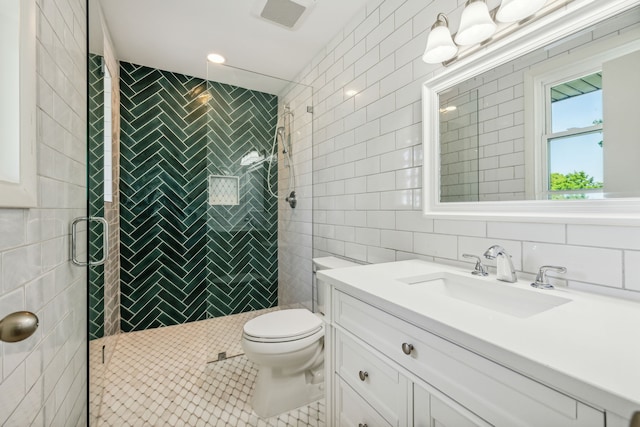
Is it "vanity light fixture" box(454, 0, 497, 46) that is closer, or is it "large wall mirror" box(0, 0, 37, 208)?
"large wall mirror" box(0, 0, 37, 208)

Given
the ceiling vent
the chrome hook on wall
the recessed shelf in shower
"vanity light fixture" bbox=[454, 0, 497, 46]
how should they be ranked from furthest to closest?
the recessed shelf in shower
the ceiling vent
"vanity light fixture" bbox=[454, 0, 497, 46]
the chrome hook on wall

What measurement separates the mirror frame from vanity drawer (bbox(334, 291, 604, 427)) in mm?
634

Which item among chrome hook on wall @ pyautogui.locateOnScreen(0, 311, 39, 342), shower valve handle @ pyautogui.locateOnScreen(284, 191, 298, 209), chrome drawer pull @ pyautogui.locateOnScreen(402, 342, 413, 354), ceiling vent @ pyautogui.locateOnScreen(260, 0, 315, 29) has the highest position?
ceiling vent @ pyautogui.locateOnScreen(260, 0, 315, 29)

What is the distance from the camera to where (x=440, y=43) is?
1.24 m

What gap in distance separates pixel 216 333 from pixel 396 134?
7.32 ft

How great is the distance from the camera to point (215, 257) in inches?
91.0

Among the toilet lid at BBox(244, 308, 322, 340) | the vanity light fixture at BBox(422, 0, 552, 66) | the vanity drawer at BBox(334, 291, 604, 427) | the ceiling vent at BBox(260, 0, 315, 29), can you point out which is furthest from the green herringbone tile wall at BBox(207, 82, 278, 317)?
the vanity drawer at BBox(334, 291, 604, 427)

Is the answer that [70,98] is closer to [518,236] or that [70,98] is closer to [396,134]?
[396,134]

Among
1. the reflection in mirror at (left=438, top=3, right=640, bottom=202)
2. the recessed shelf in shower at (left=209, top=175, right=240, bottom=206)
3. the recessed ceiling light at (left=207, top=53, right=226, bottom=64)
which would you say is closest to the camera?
the reflection in mirror at (left=438, top=3, right=640, bottom=202)

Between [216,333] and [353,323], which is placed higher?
[353,323]

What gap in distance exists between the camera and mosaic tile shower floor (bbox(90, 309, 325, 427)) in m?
1.55

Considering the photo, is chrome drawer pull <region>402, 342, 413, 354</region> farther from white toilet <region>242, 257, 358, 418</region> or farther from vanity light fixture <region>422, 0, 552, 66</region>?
vanity light fixture <region>422, 0, 552, 66</region>

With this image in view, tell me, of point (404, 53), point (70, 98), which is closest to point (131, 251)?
point (70, 98)

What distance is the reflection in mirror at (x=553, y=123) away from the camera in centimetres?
84
